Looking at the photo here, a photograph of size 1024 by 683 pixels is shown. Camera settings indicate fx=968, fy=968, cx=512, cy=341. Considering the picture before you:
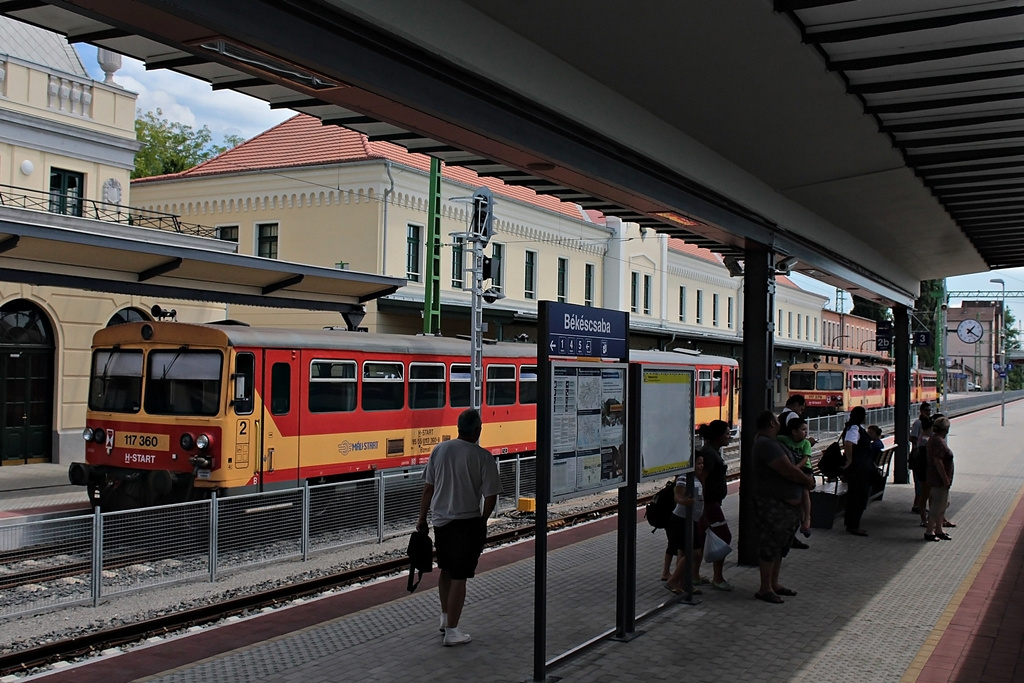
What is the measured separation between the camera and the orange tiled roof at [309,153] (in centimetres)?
2998

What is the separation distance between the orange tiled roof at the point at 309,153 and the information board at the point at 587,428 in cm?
2240

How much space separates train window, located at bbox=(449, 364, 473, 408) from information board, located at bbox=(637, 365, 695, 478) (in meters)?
7.97

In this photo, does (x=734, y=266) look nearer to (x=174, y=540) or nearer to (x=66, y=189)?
(x=174, y=540)

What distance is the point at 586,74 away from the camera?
725 cm

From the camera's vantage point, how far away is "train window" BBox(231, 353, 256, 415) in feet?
42.3

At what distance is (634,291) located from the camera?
4316cm

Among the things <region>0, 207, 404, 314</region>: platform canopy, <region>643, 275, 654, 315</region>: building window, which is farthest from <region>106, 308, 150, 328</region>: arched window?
<region>643, 275, 654, 315</region>: building window

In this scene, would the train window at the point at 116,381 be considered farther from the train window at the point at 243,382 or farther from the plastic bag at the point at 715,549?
the plastic bag at the point at 715,549

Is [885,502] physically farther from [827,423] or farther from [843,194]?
[827,423]

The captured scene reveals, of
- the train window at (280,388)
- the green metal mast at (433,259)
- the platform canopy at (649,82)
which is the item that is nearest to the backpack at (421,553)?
the platform canopy at (649,82)

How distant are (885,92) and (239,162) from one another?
1132 inches

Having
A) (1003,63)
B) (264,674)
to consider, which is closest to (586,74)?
(1003,63)

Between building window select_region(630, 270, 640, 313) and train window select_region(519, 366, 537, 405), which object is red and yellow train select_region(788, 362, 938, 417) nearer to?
building window select_region(630, 270, 640, 313)

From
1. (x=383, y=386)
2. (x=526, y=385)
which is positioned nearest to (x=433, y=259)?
(x=526, y=385)
